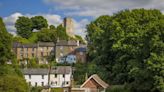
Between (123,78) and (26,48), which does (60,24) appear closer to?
(26,48)

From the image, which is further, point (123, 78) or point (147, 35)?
point (123, 78)

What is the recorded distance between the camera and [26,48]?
10425 centimetres

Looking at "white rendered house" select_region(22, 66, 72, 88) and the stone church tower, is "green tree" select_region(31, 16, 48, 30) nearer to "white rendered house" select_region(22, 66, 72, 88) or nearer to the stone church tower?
the stone church tower

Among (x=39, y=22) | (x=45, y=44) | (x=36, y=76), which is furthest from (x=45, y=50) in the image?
(x=36, y=76)

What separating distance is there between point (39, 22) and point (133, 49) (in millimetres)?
Result: 74661

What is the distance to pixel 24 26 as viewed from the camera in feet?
392

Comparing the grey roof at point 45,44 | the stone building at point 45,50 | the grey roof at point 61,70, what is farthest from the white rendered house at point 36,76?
the grey roof at point 45,44

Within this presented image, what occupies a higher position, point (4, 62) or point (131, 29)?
point (131, 29)

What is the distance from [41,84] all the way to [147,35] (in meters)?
43.3

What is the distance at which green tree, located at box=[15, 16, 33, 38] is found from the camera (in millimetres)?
119438

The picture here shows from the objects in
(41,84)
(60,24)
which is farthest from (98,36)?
(60,24)

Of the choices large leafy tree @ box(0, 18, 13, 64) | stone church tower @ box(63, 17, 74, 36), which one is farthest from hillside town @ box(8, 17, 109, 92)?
large leafy tree @ box(0, 18, 13, 64)

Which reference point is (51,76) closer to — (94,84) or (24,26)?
(94,84)

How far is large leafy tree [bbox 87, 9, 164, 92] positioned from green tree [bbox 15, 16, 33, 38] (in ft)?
130
